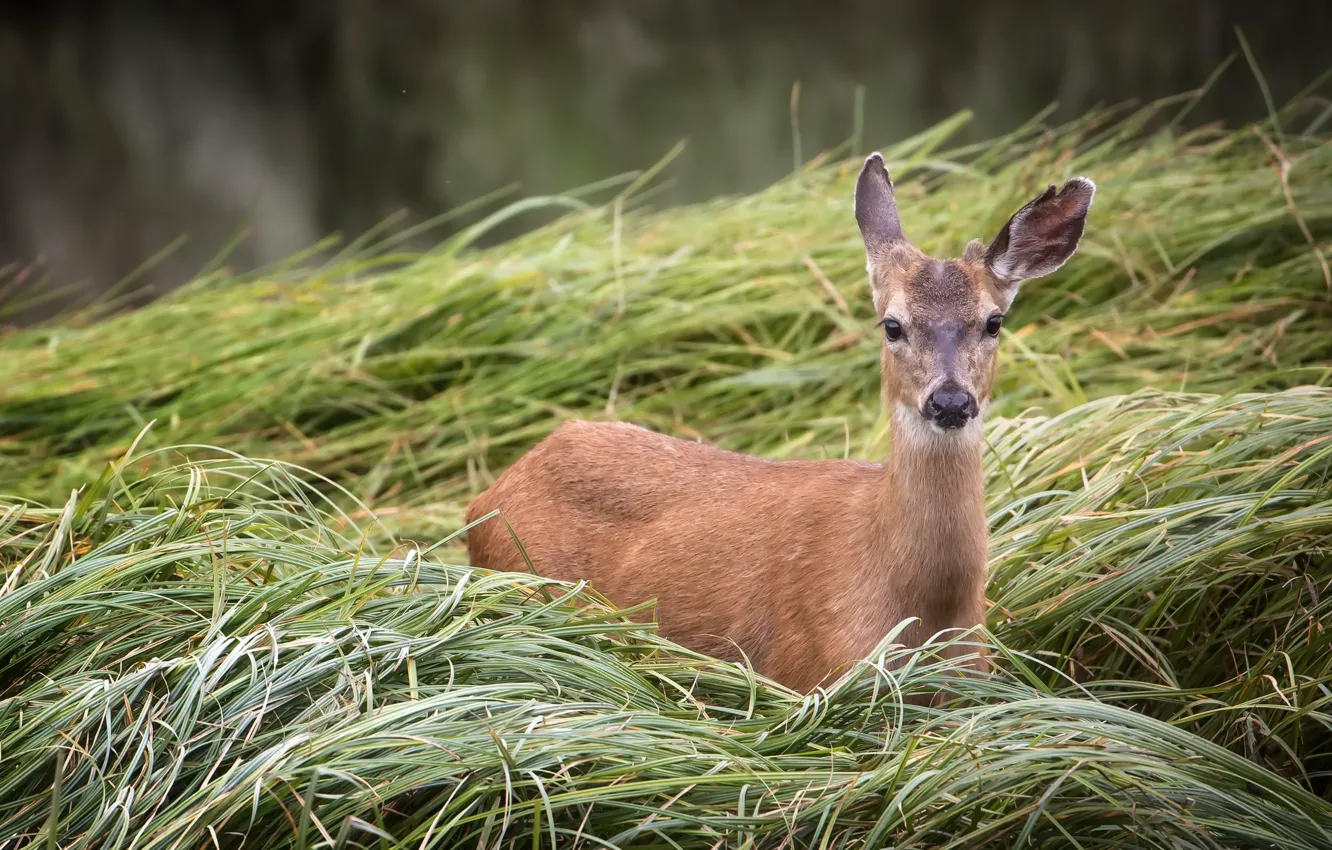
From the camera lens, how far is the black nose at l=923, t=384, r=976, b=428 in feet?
10.6

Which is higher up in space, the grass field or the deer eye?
the deer eye

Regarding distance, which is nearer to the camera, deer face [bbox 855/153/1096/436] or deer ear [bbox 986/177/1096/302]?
deer face [bbox 855/153/1096/436]

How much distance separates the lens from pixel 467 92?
1134cm

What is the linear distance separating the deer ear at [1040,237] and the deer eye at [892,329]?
300 mm

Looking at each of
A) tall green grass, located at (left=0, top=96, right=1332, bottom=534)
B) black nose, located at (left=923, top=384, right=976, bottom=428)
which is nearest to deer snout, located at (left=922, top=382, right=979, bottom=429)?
black nose, located at (left=923, top=384, right=976, bottom=428)

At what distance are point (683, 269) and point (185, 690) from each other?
3.89m

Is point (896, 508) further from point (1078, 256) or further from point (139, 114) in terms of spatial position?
point (139, 114)

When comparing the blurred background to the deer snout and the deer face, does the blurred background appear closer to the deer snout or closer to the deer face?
the deer face

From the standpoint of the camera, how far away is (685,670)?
3242 millimetres

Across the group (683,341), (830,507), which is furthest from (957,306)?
(683,341)

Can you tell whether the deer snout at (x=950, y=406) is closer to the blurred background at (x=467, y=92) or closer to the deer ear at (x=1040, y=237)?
the deer ear at (x=1040, y=237)

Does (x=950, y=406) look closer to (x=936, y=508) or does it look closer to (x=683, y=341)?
(x=936, y=508)

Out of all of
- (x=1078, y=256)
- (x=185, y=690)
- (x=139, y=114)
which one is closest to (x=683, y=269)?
(x=1078, y=256)

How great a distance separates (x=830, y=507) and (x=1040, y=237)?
2.80ft
